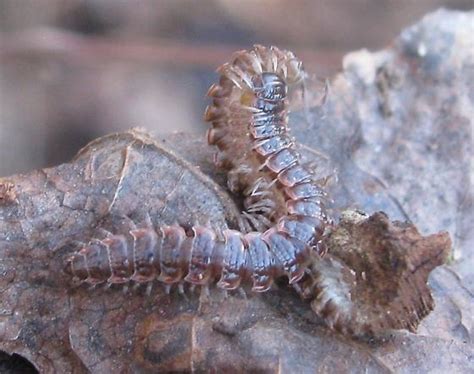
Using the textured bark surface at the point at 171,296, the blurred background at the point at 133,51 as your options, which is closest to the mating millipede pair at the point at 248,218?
the textured bark surface at the point at 171,296

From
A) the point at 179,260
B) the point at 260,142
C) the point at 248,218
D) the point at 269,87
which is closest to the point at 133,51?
the point at 269,87

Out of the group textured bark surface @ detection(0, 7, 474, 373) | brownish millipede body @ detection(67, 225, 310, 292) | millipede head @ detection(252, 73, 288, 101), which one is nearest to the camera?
textured bark surface @ detection(0, 7, 474, 373)

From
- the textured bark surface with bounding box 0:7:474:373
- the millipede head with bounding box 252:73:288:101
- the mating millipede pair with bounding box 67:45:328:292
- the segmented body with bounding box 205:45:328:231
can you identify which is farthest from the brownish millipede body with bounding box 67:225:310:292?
the millipede head with bounding box 252:73:288:101

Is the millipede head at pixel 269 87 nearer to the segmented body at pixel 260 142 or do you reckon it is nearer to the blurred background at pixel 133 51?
the segmented body at pixel 260 142

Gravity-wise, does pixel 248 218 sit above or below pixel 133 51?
below

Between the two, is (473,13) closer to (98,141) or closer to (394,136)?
(394,136)

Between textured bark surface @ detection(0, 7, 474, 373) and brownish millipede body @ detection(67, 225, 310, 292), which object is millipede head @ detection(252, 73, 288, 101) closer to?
textured bark surface @ detection(0, 7, 474, 373)

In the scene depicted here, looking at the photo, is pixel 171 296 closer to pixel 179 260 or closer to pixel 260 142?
pixel 179 260

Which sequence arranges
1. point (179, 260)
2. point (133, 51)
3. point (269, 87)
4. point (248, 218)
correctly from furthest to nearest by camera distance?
point (133, 51)
point (269, 87)
point (248, 218)
point (179, 260)
